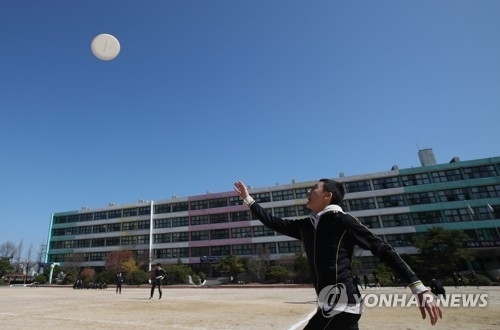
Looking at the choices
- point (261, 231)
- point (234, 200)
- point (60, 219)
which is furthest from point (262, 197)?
point (60, 219)

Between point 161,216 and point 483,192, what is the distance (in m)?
58.4

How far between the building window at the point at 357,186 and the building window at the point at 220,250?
25117 millimetres

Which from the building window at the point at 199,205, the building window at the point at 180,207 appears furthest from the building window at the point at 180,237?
the building window at the point at 199,205

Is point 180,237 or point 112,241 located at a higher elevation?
point 112,241

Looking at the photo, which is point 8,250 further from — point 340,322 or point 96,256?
point 340,322

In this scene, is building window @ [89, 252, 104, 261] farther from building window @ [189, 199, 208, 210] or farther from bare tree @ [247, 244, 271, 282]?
bare tree @ [247, 244, 271, 282]

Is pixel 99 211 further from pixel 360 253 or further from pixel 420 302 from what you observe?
pixel 420 302

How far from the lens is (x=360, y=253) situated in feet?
149

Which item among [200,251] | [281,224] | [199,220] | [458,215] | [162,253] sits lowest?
[281,224]

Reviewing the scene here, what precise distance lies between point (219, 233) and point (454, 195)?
40.9 metres

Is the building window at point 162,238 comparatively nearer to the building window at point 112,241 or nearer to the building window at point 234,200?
the building window at point 112,241

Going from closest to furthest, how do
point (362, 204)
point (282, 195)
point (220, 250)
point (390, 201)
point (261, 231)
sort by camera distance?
point (390, 201), point (362, 204), point (261, 231), point (282, 195), point (220, 250)

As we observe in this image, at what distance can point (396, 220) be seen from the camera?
49000 mm

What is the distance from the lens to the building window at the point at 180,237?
6366cm
